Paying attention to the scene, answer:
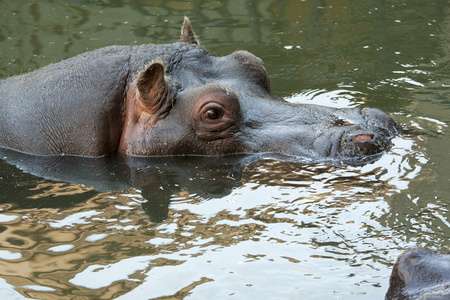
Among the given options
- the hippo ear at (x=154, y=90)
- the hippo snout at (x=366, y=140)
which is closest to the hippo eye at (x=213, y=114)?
the hippo ear at (x=154, y=90)

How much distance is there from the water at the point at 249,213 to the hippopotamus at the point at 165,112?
162mm

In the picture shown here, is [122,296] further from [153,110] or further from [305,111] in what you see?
[305,111]

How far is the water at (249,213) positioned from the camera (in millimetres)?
4273

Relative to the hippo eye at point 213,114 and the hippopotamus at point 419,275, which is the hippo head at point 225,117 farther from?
the hippopotamus at point 419,275

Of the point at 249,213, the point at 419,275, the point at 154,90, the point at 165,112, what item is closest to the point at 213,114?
the point at 165,112

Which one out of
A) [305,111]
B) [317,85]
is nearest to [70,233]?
[305,111]

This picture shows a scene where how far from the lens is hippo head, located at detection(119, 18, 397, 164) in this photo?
6.04 meters

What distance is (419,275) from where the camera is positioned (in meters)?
3.32

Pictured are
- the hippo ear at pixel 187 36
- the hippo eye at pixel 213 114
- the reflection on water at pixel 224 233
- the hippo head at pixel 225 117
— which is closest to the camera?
the reflection on water at pixel 224 233

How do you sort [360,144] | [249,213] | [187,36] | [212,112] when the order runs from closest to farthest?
[249,213] → [360,144] → [212,112] → [187,36]

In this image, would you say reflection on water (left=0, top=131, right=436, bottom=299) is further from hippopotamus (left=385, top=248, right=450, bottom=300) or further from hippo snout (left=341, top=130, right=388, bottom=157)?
hippopotamus (left=385, top=248, right=450, bottom=300)

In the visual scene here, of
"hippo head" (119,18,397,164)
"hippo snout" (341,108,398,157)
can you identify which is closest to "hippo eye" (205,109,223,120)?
"hippo head" (119,18,397,164)

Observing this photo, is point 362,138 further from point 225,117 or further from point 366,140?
point 225,117

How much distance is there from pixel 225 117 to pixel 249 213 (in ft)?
4.16
